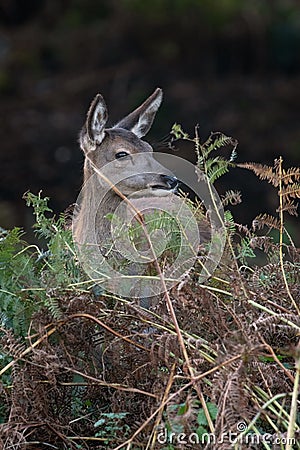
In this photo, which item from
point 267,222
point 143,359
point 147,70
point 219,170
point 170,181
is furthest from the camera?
point 147,70

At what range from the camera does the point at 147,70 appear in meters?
11.0

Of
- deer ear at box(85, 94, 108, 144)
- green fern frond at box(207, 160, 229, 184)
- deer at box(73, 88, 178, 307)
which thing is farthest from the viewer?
deer ear at box(85, 94, 108, 144)

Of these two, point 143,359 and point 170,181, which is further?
point 170,181

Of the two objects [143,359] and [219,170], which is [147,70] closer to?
[219,170]

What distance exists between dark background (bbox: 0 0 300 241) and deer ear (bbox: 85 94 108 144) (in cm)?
573

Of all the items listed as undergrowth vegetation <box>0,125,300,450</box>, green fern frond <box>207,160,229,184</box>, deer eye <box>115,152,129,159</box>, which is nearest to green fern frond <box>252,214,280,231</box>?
undergrowth vegetation <box>0,125,300,450</box>

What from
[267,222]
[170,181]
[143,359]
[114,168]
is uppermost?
[114,168]

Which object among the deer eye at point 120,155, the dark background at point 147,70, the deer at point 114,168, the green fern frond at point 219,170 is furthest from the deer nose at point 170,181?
the dark background at point 147,70

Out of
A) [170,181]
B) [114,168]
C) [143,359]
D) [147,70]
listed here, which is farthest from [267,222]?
[147,70]

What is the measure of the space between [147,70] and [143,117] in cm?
725

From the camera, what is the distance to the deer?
11.4ft

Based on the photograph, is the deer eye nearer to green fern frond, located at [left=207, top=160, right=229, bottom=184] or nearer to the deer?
the deer

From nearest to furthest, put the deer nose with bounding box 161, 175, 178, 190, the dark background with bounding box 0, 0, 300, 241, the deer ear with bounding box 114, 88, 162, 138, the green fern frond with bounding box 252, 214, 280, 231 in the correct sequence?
the green fern frond with bounding box 252, 214, 280, 231 → the deer nose with bounding box 161, 175, 178, 190 → the deer ear with bounding box 114, 88, 162, 138 → the dark background with bounding box 0, 0, 300, 241

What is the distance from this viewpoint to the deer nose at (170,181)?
11.1 ft
